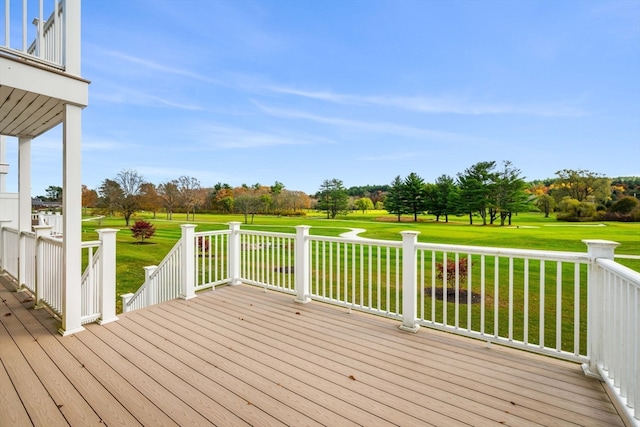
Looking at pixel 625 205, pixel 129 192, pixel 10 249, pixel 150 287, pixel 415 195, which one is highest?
pixel 415 195

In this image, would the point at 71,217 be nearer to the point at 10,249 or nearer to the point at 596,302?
the point at 10,249

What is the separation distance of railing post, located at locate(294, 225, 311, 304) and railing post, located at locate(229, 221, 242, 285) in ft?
4.20

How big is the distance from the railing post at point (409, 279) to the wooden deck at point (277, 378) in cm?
16

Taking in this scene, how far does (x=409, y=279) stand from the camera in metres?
3.11

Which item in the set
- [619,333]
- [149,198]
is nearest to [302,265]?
[619,333]

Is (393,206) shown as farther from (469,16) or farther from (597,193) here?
(469,16)

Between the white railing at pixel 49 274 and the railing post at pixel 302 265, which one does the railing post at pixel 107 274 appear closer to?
the white railing at pixel 49 274

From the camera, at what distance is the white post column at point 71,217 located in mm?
2984

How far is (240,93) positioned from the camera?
74.6 ft

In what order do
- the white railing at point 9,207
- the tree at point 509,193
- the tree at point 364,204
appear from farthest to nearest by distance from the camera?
the tree at point 364,204
the tree at point 509,193
the white railing at point 9,207

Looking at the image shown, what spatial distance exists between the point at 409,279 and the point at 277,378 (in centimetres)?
169

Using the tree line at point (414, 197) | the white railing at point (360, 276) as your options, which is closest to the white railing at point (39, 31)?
the white railing at point (360, 276)

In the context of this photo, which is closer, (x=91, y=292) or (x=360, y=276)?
(x=91, y=292)

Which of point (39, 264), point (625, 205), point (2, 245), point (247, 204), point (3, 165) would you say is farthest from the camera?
point (247, 204)
